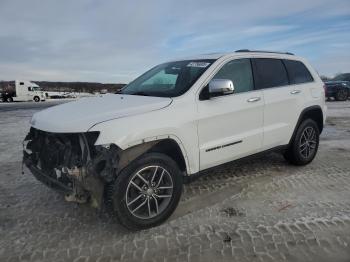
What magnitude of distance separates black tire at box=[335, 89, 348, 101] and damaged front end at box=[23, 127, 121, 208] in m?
21.0

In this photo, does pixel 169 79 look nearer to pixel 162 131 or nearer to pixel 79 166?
pixel 162 131

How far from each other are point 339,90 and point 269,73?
1843 centimetres

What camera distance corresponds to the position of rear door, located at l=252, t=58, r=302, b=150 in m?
5.16

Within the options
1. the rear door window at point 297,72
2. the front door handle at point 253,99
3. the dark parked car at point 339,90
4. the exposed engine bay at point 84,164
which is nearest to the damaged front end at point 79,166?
the exposed engine bay at point 84,164

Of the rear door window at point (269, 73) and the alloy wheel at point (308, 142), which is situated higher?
the rear door window at point (269, 73)

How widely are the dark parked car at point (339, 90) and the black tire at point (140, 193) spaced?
66.3ft

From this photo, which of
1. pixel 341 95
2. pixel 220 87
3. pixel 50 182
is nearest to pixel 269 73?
pixel 220 87

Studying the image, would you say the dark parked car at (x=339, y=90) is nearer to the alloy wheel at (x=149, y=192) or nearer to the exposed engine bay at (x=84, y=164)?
the alloy wheel at (x=149, y=192)

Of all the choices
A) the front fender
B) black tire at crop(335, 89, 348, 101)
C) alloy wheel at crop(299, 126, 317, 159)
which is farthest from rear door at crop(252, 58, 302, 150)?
black tire at crop(335, 89, 348, 101)

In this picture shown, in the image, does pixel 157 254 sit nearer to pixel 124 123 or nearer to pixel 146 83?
pixel 124 123

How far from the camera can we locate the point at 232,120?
15.0 feet

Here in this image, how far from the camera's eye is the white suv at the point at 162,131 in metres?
3.58

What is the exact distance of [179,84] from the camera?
177 inches

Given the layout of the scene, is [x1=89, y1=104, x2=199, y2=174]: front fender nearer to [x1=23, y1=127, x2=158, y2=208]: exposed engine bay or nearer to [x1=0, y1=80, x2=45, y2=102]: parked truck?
[x1=23, y1=127, x2=158, y2=208]: exposed engine bay
